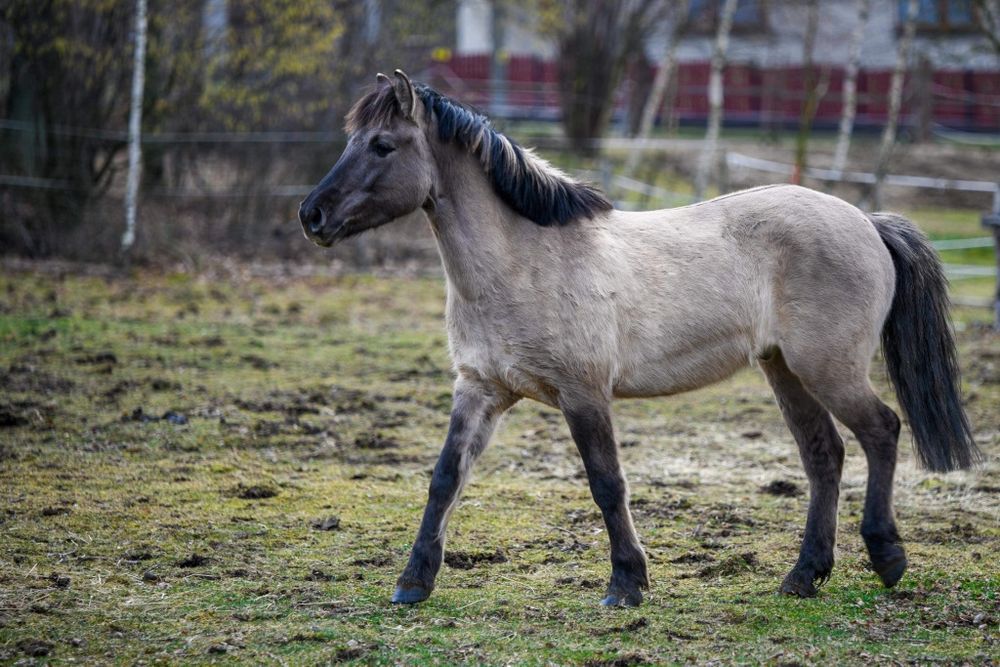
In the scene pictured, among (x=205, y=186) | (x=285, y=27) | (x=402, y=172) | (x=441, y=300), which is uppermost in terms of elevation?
(x=285, y=27)

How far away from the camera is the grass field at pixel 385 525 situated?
12.9ft

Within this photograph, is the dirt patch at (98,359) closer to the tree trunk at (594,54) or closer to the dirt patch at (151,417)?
the dirt patch at (151,417)

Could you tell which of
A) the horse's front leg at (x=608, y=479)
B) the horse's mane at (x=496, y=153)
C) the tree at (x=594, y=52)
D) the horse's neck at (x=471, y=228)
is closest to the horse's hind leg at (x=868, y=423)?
the horse's front leg at (x=608, y=479)

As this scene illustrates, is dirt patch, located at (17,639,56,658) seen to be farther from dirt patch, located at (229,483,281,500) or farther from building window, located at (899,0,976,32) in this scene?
building window, located at (899,0,976,32)

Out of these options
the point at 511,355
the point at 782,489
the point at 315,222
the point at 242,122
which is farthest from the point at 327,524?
the point at 242,122

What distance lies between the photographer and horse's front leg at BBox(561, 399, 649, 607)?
14.5 ft

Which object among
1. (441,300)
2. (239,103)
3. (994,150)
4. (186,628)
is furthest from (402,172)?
(994,150)

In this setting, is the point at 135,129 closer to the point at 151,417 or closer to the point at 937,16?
the point at 151,417

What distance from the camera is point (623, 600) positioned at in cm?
432

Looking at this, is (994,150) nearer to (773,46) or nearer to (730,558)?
(773,46)

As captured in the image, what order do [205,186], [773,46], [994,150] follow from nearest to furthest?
[205,186], [994,150], [773,46]

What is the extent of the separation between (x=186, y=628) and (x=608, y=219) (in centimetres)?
243

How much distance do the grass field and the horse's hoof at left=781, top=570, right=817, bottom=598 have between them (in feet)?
0.25

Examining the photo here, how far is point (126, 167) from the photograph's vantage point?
545 inches
